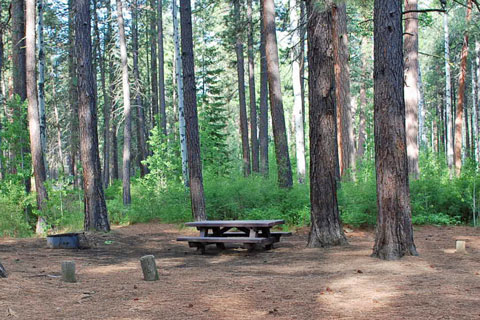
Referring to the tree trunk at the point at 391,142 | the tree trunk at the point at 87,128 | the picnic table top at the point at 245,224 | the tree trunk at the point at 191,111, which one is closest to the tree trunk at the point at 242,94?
the tree trunk at the point at 191,111

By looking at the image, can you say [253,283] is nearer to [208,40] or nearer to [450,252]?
[450,252]

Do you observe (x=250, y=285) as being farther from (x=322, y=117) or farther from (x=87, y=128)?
(x=87, y=128)

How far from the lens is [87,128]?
40.7 ft

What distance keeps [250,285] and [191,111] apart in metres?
8.12

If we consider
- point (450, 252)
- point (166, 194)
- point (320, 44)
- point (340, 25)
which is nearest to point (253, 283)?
point (450, 252)

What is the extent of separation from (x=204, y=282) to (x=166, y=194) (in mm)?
10284

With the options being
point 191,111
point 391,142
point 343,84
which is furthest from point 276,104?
point 391,142

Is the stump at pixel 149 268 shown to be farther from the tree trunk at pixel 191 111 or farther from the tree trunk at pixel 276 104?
the tree trunk at pixel 276 104

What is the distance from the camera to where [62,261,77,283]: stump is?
250 inches

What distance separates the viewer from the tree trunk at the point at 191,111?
13.4 m

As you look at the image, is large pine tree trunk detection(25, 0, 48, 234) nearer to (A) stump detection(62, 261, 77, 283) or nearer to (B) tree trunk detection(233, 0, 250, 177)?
(A) stump detection(62, 261, 77, 283)

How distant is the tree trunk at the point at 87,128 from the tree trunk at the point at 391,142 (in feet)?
24.4

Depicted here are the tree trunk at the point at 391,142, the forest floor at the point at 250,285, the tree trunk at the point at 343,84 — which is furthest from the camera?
the tree trunk at the point at 343,84

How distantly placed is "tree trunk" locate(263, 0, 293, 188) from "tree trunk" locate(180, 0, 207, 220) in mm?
3052
